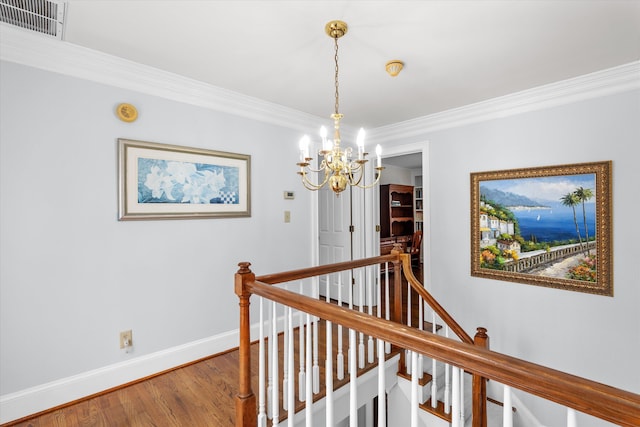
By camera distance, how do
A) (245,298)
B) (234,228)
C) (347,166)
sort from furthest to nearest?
(234,228)
(347,166)
(245,298)

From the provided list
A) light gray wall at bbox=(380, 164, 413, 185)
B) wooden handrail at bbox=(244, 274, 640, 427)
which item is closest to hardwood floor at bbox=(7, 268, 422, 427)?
wooden handrail at bbox=(244, 274, 640, 427)

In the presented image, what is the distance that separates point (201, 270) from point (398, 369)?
1951 mm

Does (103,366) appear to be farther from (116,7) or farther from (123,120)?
(116,7)

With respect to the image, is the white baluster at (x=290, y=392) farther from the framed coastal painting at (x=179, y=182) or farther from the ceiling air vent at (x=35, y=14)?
the ceiling air vent at (x=35, y=14)

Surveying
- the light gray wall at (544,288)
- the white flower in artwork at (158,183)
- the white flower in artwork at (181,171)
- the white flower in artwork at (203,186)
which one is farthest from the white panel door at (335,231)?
the white flower in artwork at (158,183)

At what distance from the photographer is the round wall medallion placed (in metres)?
2.30

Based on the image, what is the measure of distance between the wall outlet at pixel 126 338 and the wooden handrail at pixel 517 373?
195cm

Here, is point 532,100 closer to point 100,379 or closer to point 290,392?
point 290,392

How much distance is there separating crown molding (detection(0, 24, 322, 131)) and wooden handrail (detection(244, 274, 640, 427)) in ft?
7.67

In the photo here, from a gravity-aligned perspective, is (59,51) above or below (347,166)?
above

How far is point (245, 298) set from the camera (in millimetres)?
1665

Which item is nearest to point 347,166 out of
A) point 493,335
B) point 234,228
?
point 234,228

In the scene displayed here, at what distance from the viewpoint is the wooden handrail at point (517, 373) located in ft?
2.19

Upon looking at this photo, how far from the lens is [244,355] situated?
5.49 ft
